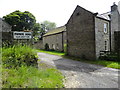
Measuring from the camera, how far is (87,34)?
14.0 meters

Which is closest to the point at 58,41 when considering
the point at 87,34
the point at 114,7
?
the point at 87,34

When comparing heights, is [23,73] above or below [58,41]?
below

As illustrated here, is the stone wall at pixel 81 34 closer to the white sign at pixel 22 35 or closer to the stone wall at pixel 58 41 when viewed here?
the stone wall at pixel 58 41

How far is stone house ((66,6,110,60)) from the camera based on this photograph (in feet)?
43.0

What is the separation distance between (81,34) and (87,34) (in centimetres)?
125

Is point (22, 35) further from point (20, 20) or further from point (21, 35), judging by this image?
point (20, 20)

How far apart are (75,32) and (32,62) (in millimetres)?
11618

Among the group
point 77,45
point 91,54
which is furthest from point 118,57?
point 77,45

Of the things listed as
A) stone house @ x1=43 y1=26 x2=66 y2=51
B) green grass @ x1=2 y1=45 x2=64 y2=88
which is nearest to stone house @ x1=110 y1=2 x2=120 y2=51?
stone house @ x1=43 y1=26 x2=66 y2=51

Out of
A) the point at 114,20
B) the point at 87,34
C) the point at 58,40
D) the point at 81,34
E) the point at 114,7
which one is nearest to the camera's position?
the point at 87,34

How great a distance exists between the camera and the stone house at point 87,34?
516 inches

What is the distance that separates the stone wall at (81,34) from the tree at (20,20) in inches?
635

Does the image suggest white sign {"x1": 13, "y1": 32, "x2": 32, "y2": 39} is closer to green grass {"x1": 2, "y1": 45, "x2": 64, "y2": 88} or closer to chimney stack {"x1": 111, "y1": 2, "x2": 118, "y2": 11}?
green grass {"x1": 2, "y1": 45, "x2": 64, "y2": 88}

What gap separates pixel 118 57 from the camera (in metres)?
11.8
